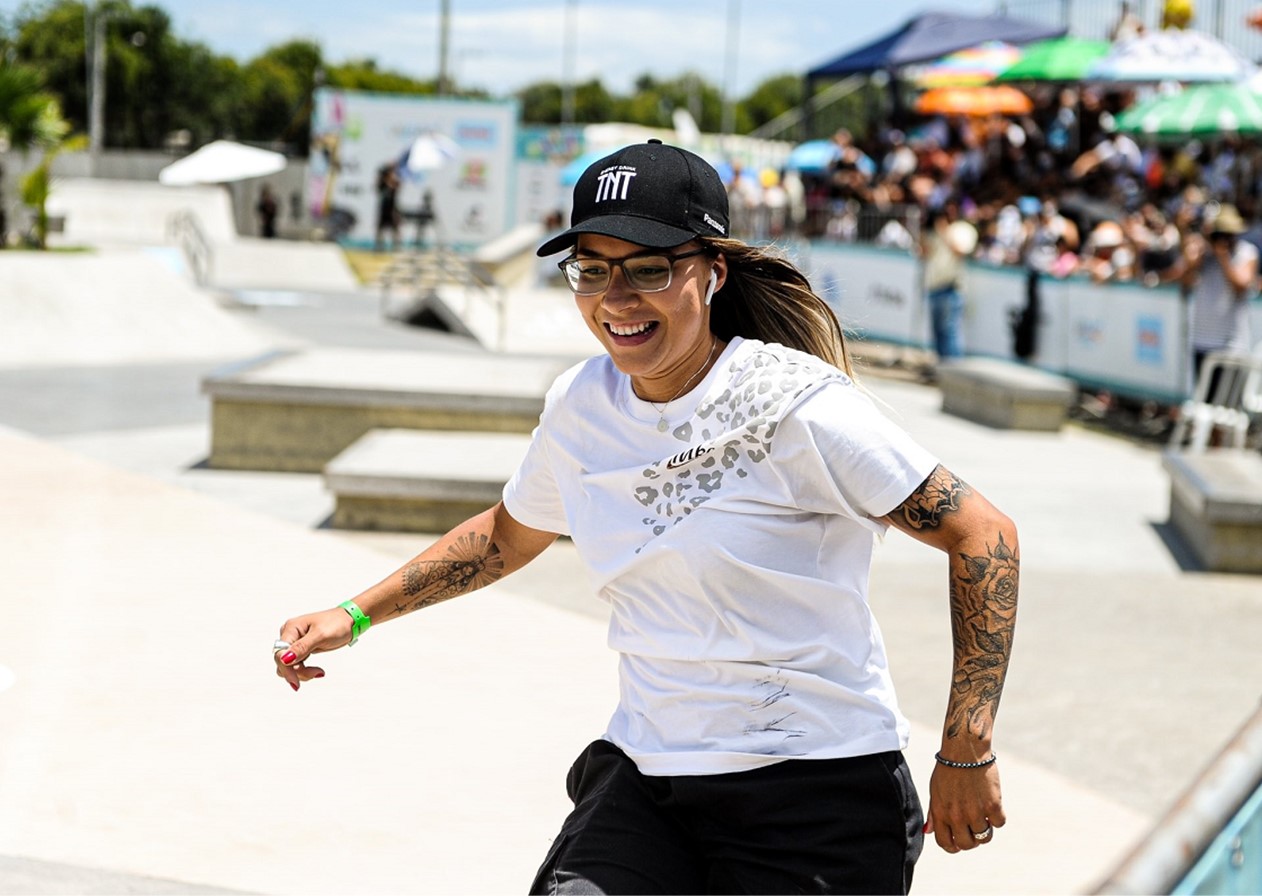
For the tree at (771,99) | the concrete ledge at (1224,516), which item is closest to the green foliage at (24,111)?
the concrete ledge at (1224,516)

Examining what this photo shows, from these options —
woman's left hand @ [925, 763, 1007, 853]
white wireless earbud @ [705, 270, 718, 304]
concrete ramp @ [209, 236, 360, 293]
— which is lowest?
concrete ramp @ [209, 236, 360, 293]

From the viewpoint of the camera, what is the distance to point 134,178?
53.2 m

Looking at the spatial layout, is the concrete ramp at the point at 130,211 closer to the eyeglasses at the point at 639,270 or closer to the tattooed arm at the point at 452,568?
the tattooed arm at the point at 452,568

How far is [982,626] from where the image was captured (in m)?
2.34

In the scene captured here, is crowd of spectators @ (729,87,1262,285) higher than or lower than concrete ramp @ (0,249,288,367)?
higher

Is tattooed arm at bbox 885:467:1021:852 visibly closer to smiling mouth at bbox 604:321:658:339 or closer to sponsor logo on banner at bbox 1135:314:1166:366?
smiling mouth at bbox 604:321:658:339

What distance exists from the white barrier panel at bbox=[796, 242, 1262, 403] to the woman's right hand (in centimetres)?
803

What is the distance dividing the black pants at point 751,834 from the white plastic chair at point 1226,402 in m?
9.53

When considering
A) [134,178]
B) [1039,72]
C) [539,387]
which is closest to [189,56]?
[134,178]

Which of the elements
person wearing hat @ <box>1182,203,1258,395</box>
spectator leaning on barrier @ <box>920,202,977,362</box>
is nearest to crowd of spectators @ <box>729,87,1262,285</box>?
spectator leaning on barrier @ <box>920,202,977,362</box>

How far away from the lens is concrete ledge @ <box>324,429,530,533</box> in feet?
25.8

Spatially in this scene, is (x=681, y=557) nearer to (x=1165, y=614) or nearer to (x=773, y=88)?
(x=1165, y=614)

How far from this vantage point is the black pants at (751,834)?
7.43ft

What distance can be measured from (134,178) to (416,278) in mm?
32660
